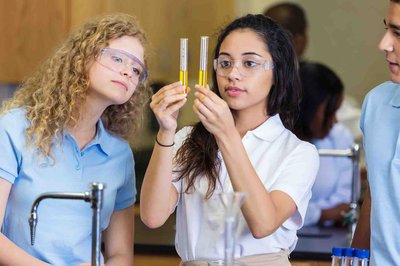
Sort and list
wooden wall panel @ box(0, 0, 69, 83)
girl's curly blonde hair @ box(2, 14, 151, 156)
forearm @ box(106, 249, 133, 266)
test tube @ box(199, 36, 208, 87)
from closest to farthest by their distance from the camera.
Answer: test tube @ box(199, 36, 208, 87) → girl's curly blonde hair @ box(2, 14, 151, 156) → forearm @ box(106, 249, 133, 266) → wooden wall panel @ box(0, 0, 69, 83)

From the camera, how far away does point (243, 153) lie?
2.60m

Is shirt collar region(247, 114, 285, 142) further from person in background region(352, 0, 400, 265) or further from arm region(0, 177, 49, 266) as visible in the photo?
arm region(0, 177, 49, 266)

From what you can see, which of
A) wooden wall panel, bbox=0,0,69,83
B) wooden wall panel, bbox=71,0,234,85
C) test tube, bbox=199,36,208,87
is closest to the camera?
test tube, bbox=199,36,208,87

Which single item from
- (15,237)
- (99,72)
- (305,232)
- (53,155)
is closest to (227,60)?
(99,72)

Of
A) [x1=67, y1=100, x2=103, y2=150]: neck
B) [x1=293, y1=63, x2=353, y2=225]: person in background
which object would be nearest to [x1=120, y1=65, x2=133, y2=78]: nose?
[x1=67, y1=100, x2=103, y2=150]: neck

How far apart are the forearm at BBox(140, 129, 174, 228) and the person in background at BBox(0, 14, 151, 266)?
9.3 inches

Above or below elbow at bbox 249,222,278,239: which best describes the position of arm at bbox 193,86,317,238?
above

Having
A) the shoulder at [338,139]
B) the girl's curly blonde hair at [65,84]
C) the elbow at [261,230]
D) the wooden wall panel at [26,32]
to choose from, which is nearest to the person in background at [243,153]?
the elbow at [261,230]

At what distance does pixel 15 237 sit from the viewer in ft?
9.22

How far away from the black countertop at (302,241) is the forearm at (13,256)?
153 centimetres

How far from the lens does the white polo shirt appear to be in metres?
2.70

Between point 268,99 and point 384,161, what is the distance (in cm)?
36

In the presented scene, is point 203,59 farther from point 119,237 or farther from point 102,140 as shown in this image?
point 119,237

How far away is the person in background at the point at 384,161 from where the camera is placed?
2.63 metres
